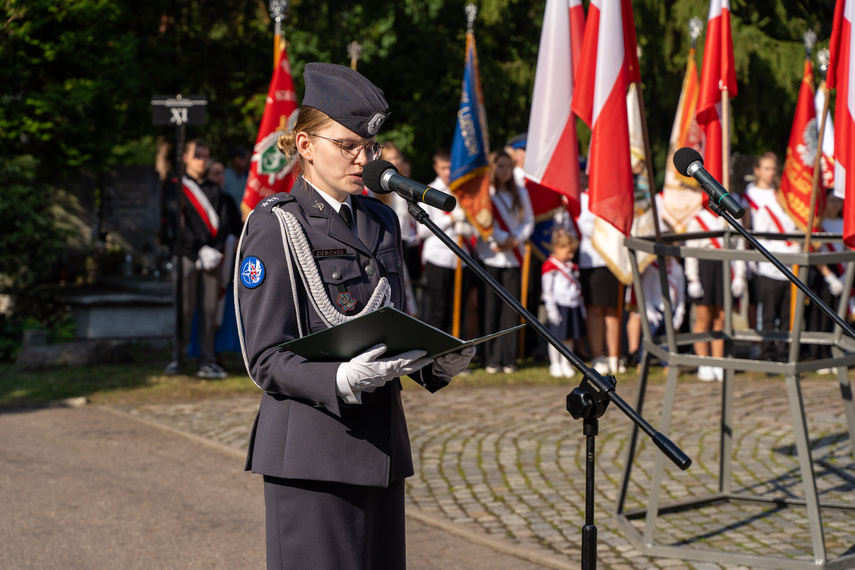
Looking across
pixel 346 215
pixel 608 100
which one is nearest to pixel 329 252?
pixel 346 215

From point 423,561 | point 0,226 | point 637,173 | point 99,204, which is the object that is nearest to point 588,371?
point 423,561

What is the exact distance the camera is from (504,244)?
9844 mm

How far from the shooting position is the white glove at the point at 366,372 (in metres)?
2.61

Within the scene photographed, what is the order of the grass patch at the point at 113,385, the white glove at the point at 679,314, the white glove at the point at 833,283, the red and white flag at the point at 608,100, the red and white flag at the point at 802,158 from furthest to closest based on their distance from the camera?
the white glove at the point at 833,283 → the white glove at the point at 679,314 → the grass patch at the point at 113,385 → the red and white flag at the point at 802,158 → the red and white flag at the point at 608,100

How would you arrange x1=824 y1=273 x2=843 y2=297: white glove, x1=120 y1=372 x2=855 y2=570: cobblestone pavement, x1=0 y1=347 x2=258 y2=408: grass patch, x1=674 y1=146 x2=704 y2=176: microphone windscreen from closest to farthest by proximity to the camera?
1. x1=674 y1=146 x2=704 y2=176: microphone windscreen
2. x1=120 y1=372 x2=855 y2=570: cobblestone pavement
3. x1=0 y1=347 x2=258 y2=408: grass patch
4. x1=824 y1=273 x2=843 y2=297: white glove

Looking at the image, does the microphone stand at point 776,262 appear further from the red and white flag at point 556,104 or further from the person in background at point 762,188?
the person in background at point 762,188

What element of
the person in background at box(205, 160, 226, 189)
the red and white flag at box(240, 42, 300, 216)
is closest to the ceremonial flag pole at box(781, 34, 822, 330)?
the red and white flag at box(240, 42, 300, 216)

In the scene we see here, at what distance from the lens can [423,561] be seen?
4758 millimetres

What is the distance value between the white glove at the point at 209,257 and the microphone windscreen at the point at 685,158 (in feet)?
20.8

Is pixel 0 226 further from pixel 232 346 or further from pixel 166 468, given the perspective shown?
pixel 166 468

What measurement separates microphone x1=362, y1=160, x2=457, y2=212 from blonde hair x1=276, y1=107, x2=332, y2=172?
21 centimetres

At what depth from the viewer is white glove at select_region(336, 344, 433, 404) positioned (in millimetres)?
2607

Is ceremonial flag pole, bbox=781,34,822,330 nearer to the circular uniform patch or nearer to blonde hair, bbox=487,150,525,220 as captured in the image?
blonde hair, bbox=487,150,525,220

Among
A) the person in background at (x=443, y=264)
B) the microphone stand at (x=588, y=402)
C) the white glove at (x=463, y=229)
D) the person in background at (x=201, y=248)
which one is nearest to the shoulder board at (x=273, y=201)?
the microphone stand at (x=588, y=402)
